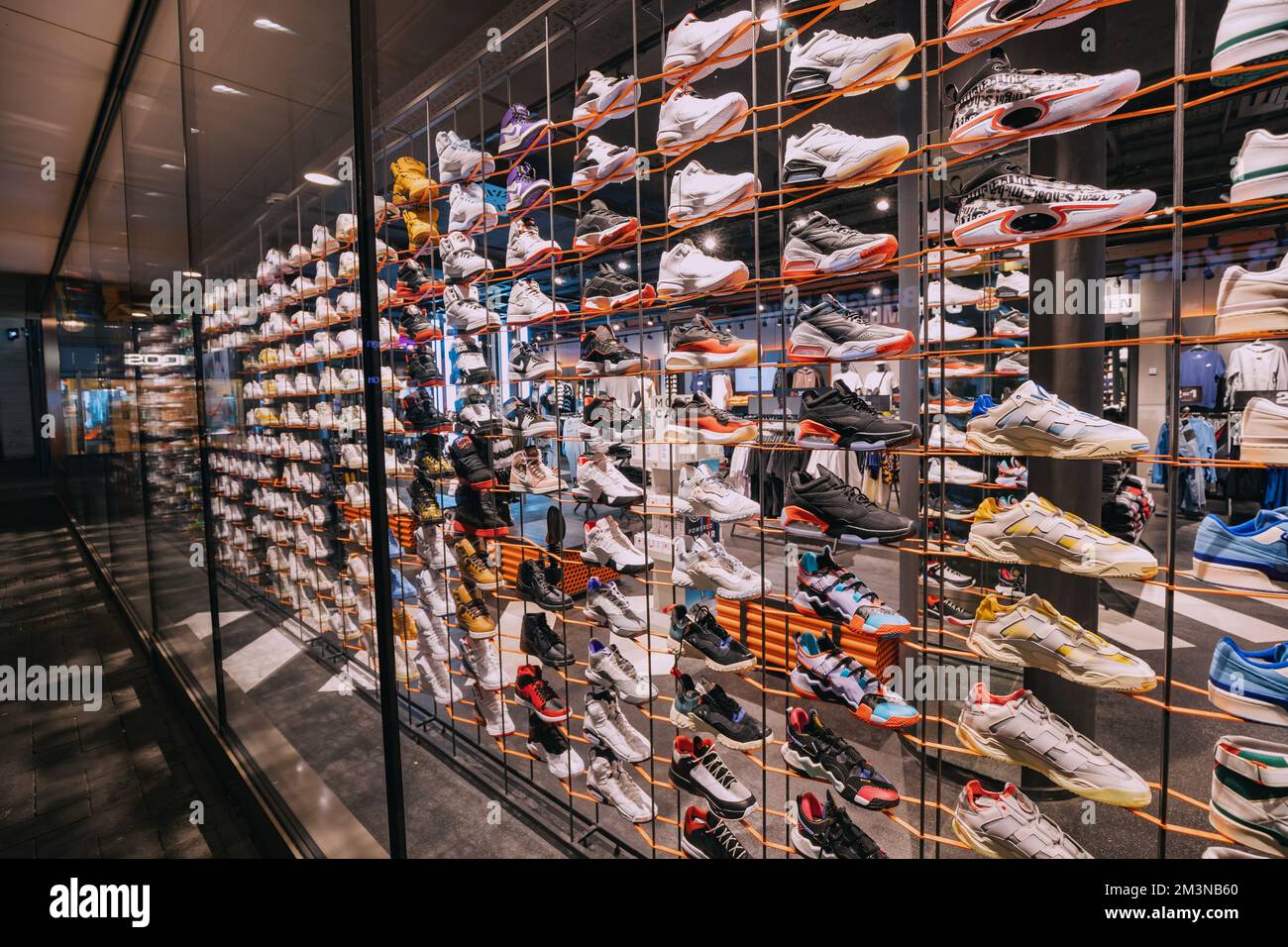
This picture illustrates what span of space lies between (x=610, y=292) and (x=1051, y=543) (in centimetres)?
181

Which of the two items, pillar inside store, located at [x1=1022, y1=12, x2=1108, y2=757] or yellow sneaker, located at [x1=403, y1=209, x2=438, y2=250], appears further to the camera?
yellow sneaker, located at [x1=403, y1=209, x2=438, y2=250]

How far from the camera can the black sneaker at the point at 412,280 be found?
281 cm

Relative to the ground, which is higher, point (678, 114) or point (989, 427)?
point (678, 114)

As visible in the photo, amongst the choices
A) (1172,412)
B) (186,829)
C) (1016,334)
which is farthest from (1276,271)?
(186,829)

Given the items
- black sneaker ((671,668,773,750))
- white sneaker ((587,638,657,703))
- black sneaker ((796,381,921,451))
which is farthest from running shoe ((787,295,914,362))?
white sneaker ((587,638,657,703))

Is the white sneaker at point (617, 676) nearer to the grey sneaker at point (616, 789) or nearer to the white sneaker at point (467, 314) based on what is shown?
the grey sneaker at point (616, 789)

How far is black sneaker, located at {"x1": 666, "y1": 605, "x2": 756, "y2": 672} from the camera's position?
1.93 metres

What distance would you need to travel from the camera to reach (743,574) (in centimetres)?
200

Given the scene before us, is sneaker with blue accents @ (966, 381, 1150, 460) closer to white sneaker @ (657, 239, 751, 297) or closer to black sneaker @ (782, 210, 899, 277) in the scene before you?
black sneaker @ (782, 210, 899, 277)

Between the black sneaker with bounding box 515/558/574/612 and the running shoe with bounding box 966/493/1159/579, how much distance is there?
162cm

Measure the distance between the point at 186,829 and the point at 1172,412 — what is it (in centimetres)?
380
